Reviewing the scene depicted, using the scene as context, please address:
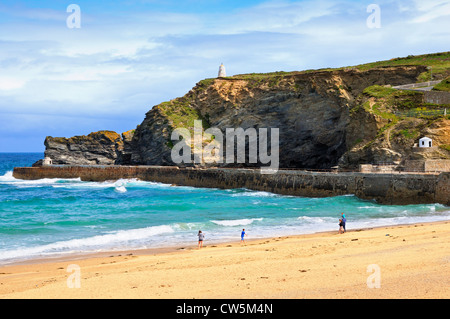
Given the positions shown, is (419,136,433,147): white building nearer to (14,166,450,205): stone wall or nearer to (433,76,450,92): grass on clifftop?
(14,166,450,205): stone wall

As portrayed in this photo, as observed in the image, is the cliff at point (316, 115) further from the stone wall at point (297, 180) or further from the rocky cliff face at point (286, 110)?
the stone wall at point (297, 180)

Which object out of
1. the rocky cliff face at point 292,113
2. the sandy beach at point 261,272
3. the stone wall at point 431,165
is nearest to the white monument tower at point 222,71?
the rocky cliff face at point 292,113

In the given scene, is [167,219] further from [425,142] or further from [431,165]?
[425,142]

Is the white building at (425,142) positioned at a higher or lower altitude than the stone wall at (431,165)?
higher

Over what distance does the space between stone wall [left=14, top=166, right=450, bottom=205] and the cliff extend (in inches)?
137

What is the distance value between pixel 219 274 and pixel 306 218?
13.8m

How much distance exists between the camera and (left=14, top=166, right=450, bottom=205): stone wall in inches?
1069

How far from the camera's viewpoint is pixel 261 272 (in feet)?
32.8

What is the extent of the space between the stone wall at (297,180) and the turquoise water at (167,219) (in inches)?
45.6

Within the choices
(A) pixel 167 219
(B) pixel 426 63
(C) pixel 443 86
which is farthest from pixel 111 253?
(B) pixel 426 63

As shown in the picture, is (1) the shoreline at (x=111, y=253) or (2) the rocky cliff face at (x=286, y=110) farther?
(2) the rocky cliff face at (x=286, y=110)

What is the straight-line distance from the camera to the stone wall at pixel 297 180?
27161 millimetres

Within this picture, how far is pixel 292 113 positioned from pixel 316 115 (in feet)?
9.65
